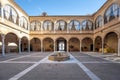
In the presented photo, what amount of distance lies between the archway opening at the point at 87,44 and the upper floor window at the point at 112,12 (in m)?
11.8

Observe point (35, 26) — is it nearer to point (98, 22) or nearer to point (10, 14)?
point (10, 14)

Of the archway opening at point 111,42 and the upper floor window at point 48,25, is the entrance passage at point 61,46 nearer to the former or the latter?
the upper floor window at point 48,25

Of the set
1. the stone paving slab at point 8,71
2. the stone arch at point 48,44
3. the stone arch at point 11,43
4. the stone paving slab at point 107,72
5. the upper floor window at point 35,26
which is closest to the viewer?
the stone paving slab at point 107,72

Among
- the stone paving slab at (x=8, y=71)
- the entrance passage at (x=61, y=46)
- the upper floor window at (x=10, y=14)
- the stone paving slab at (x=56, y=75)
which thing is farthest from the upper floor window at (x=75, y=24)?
the stone paving slab at (x=56, y=75)

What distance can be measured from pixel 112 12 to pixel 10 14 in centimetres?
1820

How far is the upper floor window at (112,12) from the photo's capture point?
21589 mm

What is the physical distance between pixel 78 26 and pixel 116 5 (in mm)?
14759

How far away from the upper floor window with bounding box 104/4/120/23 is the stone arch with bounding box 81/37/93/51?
11.8m

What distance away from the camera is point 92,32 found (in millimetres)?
35438

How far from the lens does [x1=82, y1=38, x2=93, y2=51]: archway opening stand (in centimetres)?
3791

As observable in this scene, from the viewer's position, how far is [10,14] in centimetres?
2473

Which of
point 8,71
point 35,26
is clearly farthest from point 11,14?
point 8,71

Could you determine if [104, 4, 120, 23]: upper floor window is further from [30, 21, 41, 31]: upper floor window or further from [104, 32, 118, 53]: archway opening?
[30, 21, 41, 31]: upper floor window

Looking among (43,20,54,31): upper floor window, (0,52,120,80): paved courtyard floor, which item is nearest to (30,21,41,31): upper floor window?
(43,20,54,31): upper floor window
